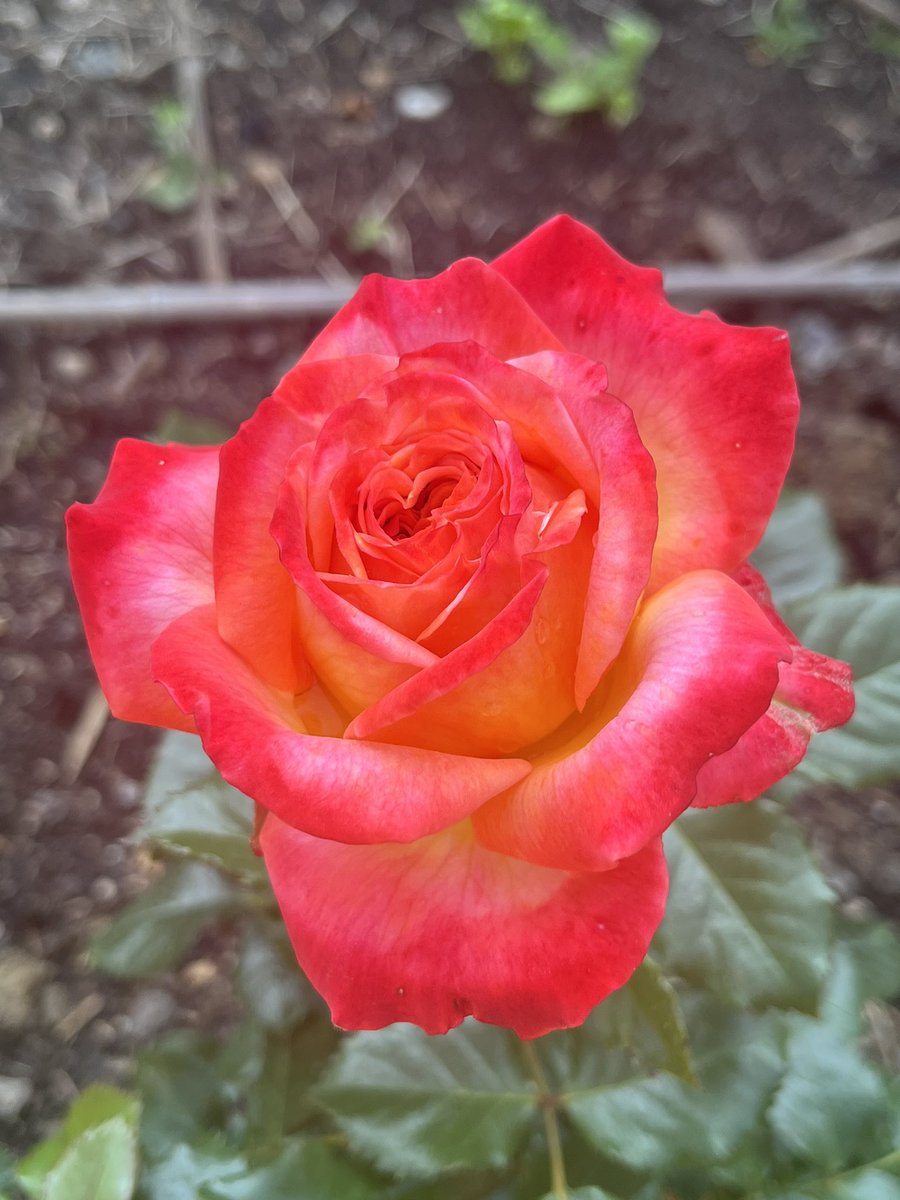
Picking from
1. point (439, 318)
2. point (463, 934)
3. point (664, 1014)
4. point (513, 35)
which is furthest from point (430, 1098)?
point (513, 35)

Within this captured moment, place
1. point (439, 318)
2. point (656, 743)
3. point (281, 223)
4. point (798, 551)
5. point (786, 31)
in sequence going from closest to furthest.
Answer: point (656, 743) < point (439, 318) < point (798, 551) < point (281, 223) < point (786, 31)

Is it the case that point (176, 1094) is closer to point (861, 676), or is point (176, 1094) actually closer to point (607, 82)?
point (861, 676)

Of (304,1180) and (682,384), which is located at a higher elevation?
(682,384)

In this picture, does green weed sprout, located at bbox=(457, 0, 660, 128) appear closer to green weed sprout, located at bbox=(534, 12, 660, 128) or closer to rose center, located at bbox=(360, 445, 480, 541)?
green weed sprout, located at bbox=(534, 12, 660, 128)

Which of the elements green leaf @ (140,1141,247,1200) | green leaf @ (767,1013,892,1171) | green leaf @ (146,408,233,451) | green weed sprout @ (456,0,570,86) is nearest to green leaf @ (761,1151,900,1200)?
green leaf @ (767,1013,892,1171)

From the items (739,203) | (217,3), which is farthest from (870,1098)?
(217,3)

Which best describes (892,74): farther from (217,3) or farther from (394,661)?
(394,661)

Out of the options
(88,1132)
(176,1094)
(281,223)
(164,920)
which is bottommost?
(176,1094)
